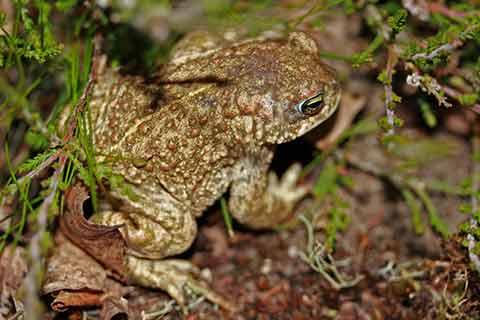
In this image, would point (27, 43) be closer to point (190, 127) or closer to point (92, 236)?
point (190, 127)

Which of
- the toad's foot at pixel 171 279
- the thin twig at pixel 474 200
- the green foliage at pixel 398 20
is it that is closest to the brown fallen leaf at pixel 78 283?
the toad's foot at pixel 171 279

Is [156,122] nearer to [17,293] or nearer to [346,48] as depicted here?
[17,293]

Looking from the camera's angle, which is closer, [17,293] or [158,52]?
[17,293]

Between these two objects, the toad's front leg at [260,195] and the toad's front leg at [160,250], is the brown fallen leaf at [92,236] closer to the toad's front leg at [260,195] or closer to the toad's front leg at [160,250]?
the toad's front leg at [160,250]

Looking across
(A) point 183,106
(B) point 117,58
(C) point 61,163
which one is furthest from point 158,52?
(C) point 61,163

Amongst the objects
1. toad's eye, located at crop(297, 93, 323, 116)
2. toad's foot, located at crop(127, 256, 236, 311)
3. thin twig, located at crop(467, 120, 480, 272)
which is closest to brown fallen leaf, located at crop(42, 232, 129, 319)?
toad's foot, located at crop(127, 256, 236, 311)

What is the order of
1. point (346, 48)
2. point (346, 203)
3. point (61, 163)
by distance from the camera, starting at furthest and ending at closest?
1. point (346, 48)
2. point (346, 203)
3. point (61, 163)

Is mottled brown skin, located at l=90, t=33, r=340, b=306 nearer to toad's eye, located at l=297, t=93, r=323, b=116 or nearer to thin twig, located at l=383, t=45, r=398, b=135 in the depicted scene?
toad's eye, located at l=297, t=93, r=323, b=116
